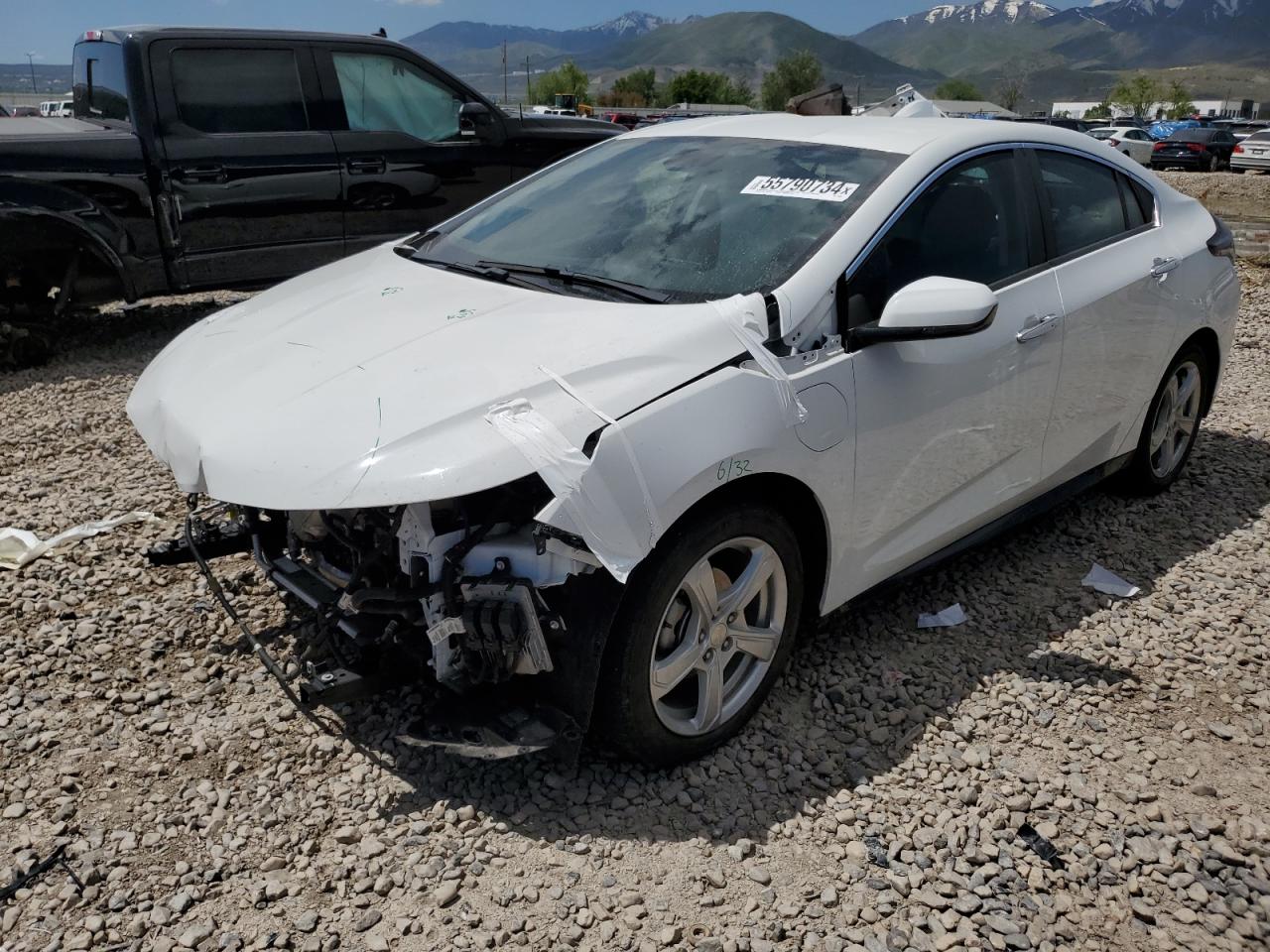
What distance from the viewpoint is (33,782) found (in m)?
2.82

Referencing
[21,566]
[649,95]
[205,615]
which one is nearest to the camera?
[205,615]

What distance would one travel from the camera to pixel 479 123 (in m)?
7.71

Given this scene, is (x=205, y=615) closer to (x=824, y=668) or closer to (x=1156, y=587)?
(x=824, y=668)

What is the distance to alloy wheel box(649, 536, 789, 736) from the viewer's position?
270 centimetres

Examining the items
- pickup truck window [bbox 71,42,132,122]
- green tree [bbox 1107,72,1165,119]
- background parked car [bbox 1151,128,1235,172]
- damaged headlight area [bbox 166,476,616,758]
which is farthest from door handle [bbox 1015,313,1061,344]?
green tree [bbox 1107,72,1165,119]

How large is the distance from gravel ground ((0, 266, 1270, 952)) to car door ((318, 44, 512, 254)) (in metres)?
4.09

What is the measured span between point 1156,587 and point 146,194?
20.3ft

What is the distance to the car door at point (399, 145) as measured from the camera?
7.24 meters

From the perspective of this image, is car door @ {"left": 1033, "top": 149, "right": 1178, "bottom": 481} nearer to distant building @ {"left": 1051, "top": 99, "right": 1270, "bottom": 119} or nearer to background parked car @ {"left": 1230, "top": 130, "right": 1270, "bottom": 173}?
background parked car @ {"left": 1230, "top": 130, "right": 1270, "bottom": 173}

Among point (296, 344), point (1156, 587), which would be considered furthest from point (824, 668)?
point (296, 344)

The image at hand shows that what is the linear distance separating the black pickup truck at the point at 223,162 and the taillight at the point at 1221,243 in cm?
502

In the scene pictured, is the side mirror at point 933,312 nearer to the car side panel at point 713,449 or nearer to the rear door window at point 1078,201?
the car side panel at point 713,449

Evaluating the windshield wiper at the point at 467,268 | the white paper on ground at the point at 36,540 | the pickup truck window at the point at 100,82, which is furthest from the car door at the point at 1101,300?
the pickup truck window at the point at 100,82

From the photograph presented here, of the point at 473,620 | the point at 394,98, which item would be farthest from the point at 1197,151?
the point at 473,620
